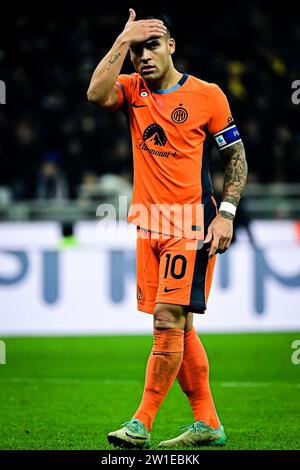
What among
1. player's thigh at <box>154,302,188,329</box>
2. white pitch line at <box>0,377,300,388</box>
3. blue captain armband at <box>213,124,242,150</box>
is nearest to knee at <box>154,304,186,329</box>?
player's thigh at <box>154,302,188,329</box>

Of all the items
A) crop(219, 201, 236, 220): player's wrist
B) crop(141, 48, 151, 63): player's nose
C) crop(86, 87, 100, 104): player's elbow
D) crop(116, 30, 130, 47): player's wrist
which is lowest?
crop(219, 201, 236, 220): player's wrist

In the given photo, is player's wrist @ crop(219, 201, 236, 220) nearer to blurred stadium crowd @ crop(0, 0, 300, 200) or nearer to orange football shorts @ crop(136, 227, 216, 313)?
orange football shorts @ crop(136, 227, 216, 313)

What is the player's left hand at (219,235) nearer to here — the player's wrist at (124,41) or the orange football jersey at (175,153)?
the orange football jersey at (175,153)

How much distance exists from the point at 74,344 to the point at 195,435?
19.2ft

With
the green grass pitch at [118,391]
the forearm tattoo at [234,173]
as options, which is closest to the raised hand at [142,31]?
the forearm tattoo at [234,173]

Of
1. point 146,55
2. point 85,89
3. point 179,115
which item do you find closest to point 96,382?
point 179,115

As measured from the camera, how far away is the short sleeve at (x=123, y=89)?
17.4 ft

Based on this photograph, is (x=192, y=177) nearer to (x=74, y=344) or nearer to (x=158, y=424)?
(x=158, y=424)

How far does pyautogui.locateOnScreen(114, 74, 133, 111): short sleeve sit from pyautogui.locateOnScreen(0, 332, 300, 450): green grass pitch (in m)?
1.82

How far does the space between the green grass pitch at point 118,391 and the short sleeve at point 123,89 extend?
1823 millimetres

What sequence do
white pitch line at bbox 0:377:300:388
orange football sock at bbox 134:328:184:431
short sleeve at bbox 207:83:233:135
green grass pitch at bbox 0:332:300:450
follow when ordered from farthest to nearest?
white pitch line at bbox 0:377:300:388
green grass pitch at bbox 0:332:300:450
short sleeve at bbox 207:83:233:135
orange football sock at bbox 134:328:184:431

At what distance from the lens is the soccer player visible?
5.08 metres

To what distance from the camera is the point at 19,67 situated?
15.9 metres

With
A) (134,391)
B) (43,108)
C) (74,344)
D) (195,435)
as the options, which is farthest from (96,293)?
(195,435)
